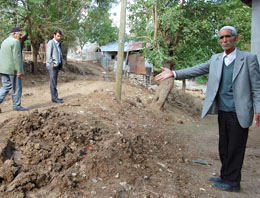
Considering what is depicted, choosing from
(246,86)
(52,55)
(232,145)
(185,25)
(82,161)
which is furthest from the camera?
(185,25)

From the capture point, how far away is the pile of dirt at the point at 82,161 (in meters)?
2.86

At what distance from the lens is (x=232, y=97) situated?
126 inches

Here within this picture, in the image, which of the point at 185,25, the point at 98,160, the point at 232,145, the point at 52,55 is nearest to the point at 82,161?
the point at 98,160

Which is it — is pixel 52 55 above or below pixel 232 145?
above

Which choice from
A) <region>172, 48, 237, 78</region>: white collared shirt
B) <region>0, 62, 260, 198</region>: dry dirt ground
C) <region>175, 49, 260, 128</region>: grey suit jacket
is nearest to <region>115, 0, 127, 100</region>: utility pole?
<region>0, 62, 260, 198</region>: dry dirt ground

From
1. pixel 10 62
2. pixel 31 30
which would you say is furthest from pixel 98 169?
pixel 31 30

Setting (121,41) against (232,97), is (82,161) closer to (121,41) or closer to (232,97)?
(232,97)

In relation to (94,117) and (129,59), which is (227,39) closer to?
(94,117)

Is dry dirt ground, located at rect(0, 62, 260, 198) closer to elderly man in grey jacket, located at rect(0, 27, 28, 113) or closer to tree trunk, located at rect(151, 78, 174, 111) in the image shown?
elderly man in grey jacket, located at rect(0, 27, 28, 113)

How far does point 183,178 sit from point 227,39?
2.08m

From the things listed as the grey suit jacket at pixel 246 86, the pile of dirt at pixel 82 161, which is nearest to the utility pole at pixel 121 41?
the pile of dirt at pixel 82 161

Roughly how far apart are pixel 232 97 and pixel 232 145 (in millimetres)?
633

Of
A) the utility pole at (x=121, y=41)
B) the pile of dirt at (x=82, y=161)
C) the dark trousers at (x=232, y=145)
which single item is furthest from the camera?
the utility pole at (x=121, y=41)

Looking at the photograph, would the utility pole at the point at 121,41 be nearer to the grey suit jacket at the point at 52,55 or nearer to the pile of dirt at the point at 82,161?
the grey suit jacket at the point at 52,55
